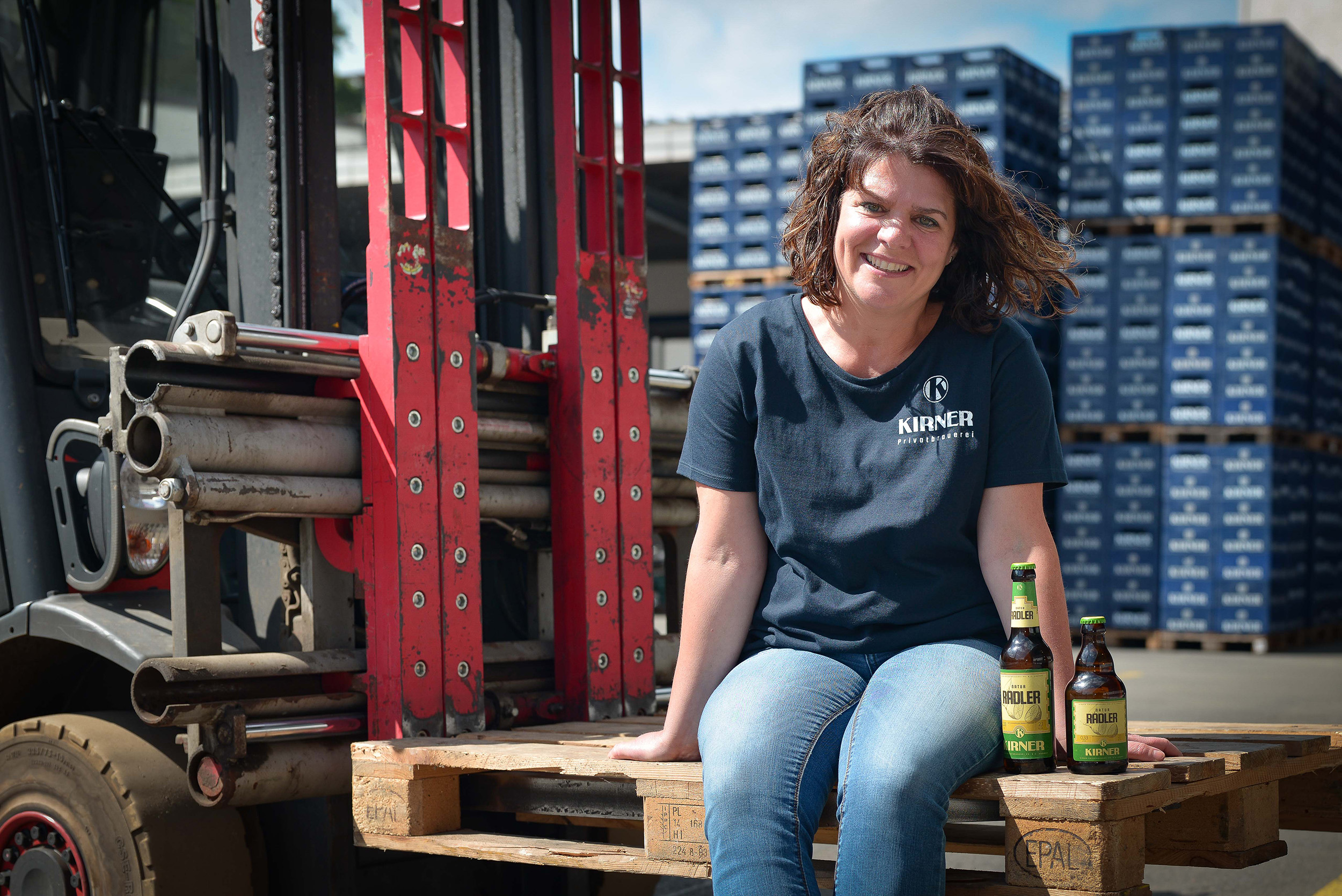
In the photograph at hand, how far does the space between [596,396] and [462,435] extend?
0.43m

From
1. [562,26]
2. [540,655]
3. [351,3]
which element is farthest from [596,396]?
[351,3]

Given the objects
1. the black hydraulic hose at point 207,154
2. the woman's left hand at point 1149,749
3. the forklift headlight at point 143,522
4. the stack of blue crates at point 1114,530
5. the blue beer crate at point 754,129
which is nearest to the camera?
the woman's left hand at point 1149,749

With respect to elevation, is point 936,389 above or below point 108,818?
above

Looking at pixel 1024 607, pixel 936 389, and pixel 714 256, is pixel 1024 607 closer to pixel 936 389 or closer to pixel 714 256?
pixel 936 389

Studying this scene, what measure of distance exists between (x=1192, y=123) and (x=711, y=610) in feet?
31.3

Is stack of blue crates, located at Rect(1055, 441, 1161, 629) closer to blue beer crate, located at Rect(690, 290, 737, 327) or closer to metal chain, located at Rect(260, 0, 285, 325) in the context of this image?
blue beer crate, located at Rect(690, 290, 737, 327)

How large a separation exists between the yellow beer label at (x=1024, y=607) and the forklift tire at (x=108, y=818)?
1834 mm

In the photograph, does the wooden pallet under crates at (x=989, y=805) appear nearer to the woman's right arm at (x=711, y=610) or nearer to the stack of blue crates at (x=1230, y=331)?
the woman's right arm at (x=711, y=610)

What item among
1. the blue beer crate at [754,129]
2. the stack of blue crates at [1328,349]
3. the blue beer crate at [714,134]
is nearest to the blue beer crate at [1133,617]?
the stack of blue crates at [1328,349]

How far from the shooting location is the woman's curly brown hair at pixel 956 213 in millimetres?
2604

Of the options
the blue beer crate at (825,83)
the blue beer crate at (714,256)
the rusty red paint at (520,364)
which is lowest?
the rusty red paint at (520,364)

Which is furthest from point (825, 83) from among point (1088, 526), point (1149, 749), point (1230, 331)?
point (1149, 749)

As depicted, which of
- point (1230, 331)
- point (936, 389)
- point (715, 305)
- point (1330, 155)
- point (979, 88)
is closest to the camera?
point (936, 389)

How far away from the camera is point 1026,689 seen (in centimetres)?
231
